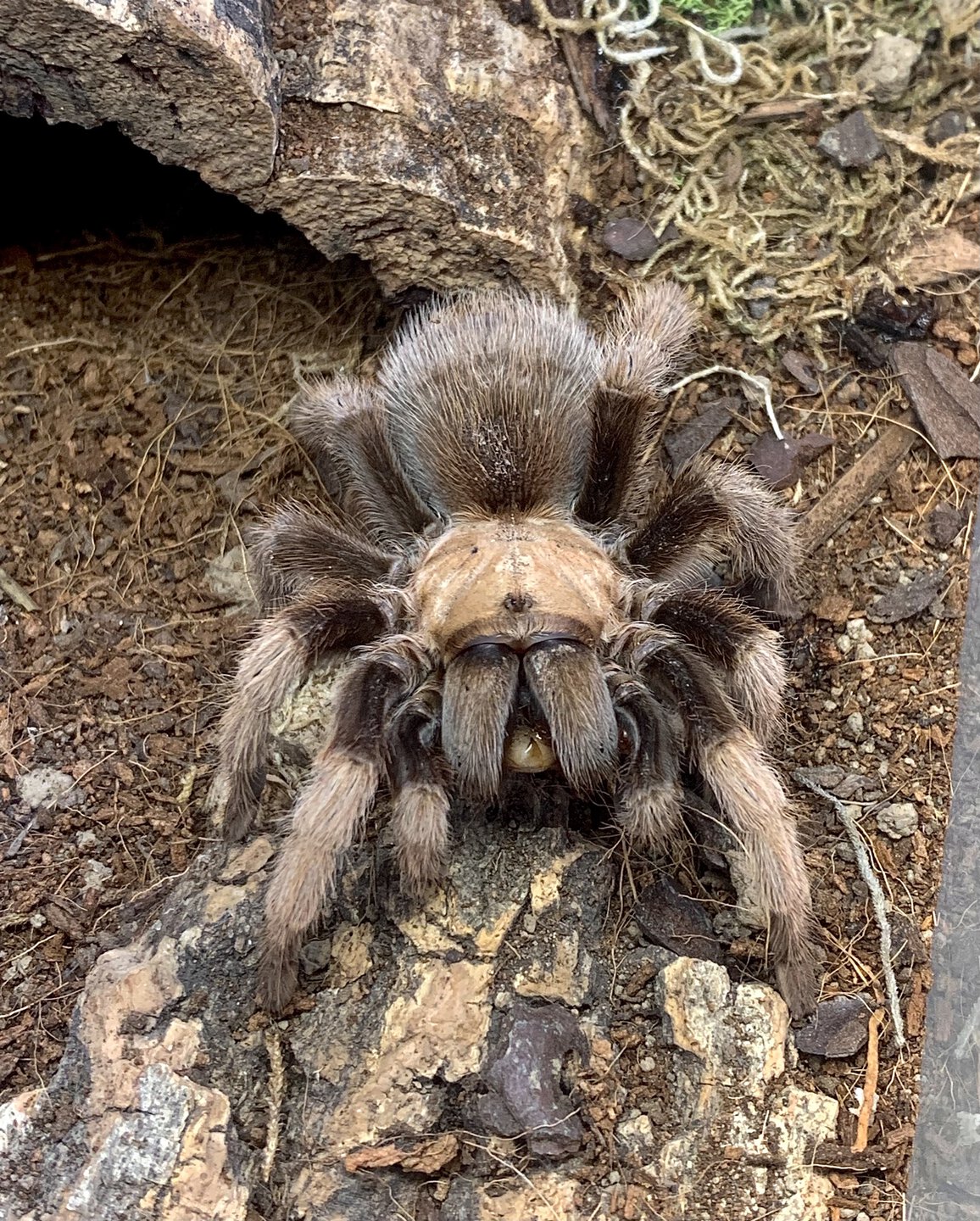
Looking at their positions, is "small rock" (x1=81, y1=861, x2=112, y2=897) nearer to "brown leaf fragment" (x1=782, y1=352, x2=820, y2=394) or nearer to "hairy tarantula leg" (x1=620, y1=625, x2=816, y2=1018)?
"hairy tarantula leg" (x1=620, y1=625, x2=816, y2=1018)

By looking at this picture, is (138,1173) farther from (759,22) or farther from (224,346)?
(759,22)

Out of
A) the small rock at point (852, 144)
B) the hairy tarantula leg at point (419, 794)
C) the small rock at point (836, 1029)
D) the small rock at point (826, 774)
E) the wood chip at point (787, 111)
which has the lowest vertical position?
the small rock at point (836, 1029)

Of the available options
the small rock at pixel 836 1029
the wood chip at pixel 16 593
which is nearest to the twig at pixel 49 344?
the wood chip at pixel 16 593

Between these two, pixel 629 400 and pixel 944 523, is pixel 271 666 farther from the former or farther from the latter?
pixel 944 523

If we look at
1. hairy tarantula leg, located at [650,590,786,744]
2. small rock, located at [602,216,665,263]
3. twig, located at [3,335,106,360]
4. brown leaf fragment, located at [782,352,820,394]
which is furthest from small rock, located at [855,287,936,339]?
twig, located at [3,335,106,360]

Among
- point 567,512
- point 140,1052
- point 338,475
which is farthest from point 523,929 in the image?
point 338,475

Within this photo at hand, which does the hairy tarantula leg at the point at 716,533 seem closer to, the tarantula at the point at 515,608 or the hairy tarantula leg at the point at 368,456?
the tarantula at the point at 515,608
